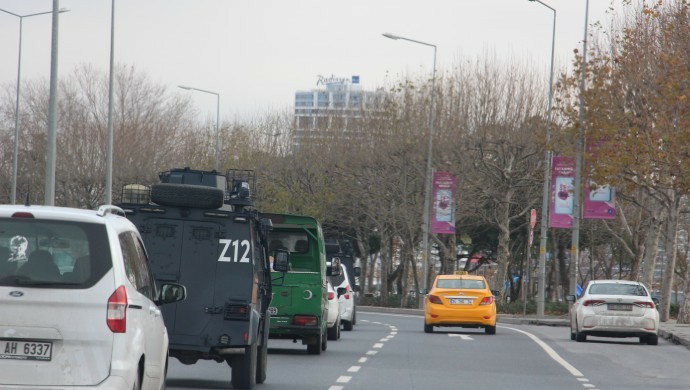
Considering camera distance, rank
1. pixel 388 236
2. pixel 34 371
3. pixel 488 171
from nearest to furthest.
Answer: pixel 34 371 → pixel 488 171 → pixel 388 236

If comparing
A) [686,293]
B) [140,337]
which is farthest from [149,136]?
[140,337]

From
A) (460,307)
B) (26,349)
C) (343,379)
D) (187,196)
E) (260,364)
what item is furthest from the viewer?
(460,307)

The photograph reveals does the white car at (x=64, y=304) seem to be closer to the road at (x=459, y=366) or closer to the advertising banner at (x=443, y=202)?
the road at (x=459, y=366)

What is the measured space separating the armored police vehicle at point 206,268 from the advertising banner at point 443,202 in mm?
36404

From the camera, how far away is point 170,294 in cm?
1084

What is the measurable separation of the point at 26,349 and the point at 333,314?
18958 millimetres

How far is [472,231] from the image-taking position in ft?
237

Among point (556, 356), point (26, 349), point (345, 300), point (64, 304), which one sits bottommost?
point (345, 300)

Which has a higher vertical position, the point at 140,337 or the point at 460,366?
the point at 140,337

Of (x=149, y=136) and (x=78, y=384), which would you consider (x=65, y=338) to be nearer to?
(x=78, y=384)

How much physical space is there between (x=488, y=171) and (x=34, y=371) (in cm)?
4966

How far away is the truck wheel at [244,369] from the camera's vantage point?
15422mm

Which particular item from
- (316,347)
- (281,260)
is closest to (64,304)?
Result: (281,260)

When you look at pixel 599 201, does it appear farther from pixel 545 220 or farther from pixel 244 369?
pixel 244 369
